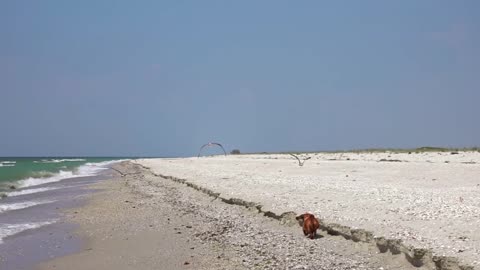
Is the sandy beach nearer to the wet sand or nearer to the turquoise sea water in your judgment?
the wet sand

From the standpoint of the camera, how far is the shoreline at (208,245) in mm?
7987

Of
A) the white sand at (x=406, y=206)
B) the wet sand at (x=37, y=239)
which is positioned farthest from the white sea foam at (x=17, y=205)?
the white sand at (x=406, y=206)

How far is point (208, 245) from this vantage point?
386 inches

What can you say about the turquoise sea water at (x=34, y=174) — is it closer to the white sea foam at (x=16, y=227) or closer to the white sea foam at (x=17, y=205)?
the white sea foam at (x=17, y=205)

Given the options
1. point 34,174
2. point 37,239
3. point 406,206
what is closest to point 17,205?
point 37,239

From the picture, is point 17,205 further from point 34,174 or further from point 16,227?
point 34,174

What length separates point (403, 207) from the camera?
1090cm

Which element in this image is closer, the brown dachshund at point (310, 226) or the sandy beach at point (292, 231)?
the sandy beach at point (292, 231)

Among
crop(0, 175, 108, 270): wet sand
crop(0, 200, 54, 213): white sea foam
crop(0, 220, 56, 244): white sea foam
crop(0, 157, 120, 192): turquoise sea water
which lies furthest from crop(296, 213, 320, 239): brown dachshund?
crop(0, 157, 120, 192): turquoise sea water

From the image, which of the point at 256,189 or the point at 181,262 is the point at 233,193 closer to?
the point at 256,189

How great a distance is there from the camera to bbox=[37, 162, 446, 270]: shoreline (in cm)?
799

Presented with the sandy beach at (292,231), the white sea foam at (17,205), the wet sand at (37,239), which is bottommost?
the wet sand at (37,239)

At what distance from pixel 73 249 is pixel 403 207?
7217mm

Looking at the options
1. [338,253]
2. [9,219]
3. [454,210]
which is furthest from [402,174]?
[9,219]
